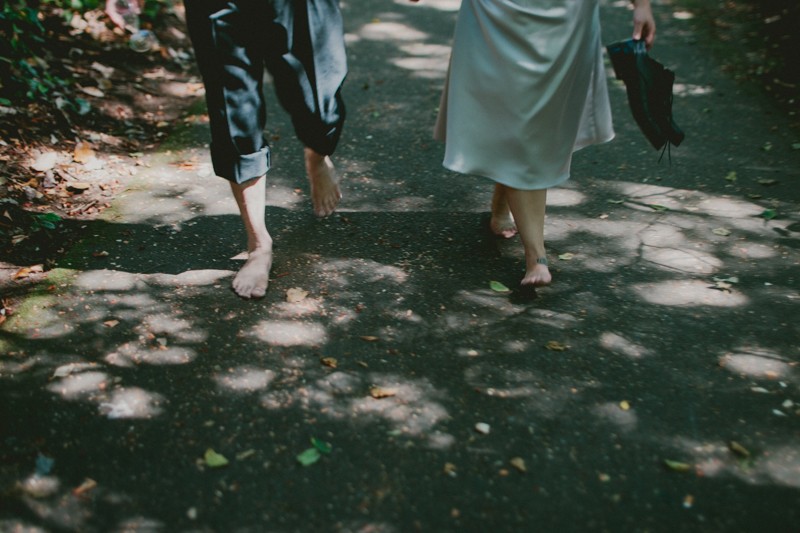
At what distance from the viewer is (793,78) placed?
211 inches

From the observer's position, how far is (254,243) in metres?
3.23

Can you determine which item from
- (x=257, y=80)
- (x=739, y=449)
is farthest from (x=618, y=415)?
(x=257, y=80)

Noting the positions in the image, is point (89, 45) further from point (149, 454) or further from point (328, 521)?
point (328, 521)

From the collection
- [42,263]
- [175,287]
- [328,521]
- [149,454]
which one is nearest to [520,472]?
[328,521]

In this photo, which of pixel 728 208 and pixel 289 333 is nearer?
pixel 289 333

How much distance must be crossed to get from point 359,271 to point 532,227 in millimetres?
824

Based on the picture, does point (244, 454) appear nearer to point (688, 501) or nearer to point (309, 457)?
point (309, 457)

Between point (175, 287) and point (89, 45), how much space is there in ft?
10.5

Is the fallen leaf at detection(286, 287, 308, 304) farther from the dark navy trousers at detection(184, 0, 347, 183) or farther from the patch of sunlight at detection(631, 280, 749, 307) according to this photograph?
the patch of sunlight at detection(631, 280, 749, 307)

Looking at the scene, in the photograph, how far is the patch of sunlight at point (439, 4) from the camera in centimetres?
722

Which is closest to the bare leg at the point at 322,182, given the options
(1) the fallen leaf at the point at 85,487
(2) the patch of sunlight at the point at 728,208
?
(1) the fallen leaf at the point at 85,487

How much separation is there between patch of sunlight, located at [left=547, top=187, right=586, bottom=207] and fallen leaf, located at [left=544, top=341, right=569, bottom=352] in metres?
1.32

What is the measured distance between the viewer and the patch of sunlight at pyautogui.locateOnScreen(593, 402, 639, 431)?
2.45 metres

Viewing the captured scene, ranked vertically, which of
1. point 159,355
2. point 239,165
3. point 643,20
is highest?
point 643,20
